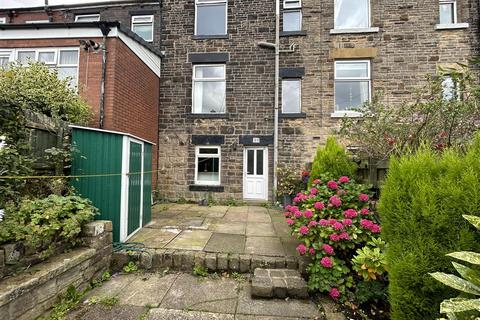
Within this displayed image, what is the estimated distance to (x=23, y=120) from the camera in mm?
2967

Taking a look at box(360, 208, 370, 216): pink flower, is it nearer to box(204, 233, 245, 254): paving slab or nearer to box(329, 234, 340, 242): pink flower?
box(329, 234, 340, 242): pink flower

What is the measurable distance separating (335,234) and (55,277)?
10.0ft

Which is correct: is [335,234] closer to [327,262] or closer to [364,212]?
[327,262]

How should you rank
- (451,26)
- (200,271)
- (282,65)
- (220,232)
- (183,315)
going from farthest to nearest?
(282,65), (451,26), (220,232), (200,271), (183,315)

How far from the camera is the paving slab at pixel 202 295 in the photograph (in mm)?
2529

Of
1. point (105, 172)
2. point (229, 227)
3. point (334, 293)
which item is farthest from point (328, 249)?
point (105, 172)

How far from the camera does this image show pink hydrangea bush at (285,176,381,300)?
2693mm

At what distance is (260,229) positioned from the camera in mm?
4898

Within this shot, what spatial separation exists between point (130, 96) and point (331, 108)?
6.31 m

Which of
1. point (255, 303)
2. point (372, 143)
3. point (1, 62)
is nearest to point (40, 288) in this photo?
point (255, 303)

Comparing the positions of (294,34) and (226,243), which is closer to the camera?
(226,243)

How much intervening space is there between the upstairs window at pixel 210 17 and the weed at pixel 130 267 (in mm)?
7929

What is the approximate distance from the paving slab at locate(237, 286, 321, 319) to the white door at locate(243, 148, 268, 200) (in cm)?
537

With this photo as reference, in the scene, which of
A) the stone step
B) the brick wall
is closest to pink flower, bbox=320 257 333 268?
the stone step
